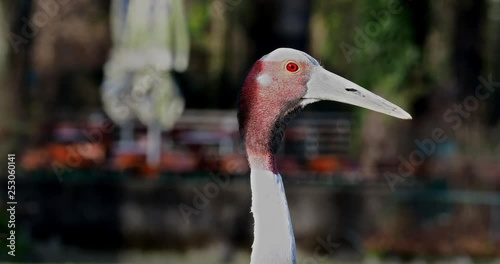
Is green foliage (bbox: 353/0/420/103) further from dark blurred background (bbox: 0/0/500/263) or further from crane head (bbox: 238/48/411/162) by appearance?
crane head (bbox: 238/48/411/162)

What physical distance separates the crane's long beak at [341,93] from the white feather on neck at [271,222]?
35 centimetres

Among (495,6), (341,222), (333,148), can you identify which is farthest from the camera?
(495,6)

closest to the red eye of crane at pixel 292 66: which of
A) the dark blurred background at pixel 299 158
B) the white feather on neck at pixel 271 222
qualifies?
the white feather on neck at pixel 271 222

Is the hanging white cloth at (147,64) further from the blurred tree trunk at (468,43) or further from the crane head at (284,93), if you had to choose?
the crane head at (284,93)

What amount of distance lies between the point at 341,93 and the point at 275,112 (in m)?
0.24

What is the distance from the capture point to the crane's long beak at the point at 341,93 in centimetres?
424

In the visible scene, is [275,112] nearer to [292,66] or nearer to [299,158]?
[292,66]

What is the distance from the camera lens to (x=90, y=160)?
1622cm

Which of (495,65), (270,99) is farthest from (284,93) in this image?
(495,65)

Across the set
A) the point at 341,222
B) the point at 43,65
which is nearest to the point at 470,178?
the point at 341,222

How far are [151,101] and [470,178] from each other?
14.3ft

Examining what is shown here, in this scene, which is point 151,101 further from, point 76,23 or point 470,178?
point 76,23

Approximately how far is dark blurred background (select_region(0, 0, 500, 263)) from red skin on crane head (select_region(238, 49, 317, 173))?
8868 mm

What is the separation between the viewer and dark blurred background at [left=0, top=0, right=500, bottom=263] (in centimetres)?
1421
